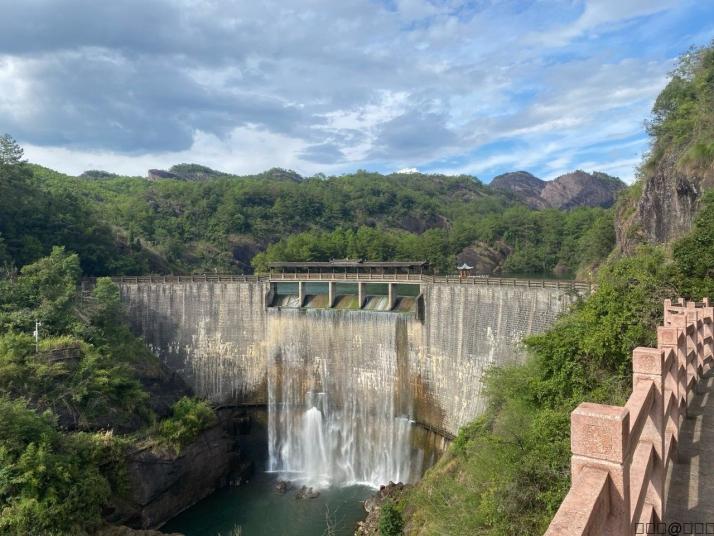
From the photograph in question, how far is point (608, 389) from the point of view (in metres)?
12.2

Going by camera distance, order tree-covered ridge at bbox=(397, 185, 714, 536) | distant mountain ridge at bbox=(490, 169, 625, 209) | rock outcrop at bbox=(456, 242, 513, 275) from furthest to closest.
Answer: distant mountain ridge at bbox=(490, 169, 625, 209), rock outcrop at bbox=(456, 242, 513, 275), tree-covered ridge at bbox=(397, 185, 714, 536)

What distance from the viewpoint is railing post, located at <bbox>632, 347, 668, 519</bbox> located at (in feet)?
14.0

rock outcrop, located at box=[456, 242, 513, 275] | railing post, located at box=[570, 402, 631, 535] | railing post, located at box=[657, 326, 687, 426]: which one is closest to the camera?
railing post, located at box=[570, 402, 631, 535]

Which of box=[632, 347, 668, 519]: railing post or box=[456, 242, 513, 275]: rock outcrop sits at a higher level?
box=[456, 242, 513, 275]: rock outcrop

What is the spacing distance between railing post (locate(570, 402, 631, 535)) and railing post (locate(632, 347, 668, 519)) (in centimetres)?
164

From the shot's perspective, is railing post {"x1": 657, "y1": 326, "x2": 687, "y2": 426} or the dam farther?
the dam

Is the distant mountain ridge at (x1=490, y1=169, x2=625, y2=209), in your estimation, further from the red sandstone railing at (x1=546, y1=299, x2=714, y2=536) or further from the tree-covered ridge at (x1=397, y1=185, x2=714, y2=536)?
the red sandstone railing at (x1=546, y1=299, x2=714, y2=536)

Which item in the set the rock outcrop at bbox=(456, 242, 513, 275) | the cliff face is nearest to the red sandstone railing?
the cliff face

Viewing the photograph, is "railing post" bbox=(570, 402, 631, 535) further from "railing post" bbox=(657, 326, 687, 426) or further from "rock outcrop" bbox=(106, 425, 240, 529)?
"rock outcrop" bbox=(106, 425, 240, 529)

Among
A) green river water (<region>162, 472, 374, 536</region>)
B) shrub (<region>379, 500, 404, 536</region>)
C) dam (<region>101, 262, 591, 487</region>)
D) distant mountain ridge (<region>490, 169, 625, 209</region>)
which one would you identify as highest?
distant mountain ridge (<region>490, 169, 625, 209</region>)

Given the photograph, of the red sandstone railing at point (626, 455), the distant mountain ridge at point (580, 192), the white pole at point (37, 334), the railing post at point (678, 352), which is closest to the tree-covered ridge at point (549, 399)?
the railing post at point (678, 352)

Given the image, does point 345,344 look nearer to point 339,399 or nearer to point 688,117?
point 339,399

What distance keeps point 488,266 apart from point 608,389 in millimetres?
69034

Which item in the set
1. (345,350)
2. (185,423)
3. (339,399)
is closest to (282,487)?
(339,399)
